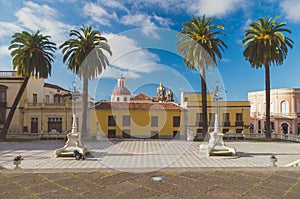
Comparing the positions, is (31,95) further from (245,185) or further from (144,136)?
(245,185)

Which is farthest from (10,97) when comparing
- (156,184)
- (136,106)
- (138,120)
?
(156,184)

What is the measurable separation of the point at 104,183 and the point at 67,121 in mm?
25077

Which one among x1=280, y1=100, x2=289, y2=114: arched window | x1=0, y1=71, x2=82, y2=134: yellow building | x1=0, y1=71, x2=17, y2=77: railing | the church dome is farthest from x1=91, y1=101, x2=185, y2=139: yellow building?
x1=280, y1=100, x2=289, y2=114: arched window

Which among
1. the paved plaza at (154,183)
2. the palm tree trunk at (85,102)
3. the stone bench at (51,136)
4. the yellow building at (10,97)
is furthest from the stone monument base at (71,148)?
the yellow building at (10,97)

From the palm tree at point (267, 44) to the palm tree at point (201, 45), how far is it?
12.9ft

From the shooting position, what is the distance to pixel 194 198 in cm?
541

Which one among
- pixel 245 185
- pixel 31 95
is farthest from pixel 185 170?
pixel 31 95

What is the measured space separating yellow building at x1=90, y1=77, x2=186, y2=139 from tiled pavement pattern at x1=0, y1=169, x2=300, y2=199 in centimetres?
2100

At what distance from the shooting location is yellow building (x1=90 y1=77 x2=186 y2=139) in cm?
2832

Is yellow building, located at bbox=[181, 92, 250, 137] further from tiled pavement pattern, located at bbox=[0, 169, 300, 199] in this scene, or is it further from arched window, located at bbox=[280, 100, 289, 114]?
tiled pavement pattern, located at bbox=[0, 169, 300, 199]

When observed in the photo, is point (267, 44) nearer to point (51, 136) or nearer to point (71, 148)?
point (71, 148)

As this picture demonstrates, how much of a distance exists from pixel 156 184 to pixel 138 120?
22.9 metres

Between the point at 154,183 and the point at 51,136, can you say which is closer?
the point at 154,183

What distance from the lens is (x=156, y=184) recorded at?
631 centimetres
